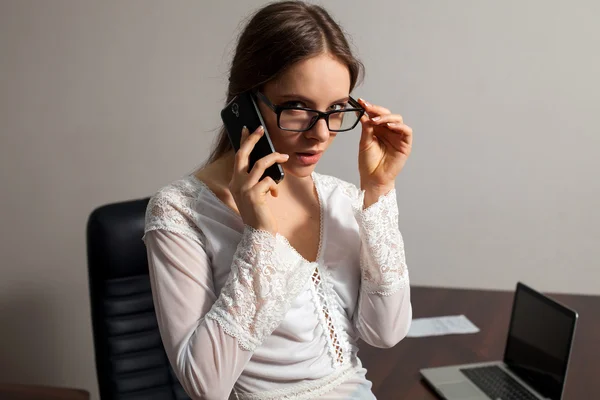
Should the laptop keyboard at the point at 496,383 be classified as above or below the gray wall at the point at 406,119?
below

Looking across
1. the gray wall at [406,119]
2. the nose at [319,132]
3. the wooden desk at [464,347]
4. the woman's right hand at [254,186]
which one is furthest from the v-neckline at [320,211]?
the gray wall at [406,119]

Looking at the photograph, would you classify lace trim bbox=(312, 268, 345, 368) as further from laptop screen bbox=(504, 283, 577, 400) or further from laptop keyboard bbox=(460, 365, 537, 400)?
laptop screen bbox=(504, 283, 577, 400)

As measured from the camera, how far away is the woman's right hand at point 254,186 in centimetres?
96

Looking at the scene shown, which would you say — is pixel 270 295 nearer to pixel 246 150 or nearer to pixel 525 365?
pixel 246 150

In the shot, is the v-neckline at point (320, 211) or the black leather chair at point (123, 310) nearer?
the v-neckline at point (320, 211)

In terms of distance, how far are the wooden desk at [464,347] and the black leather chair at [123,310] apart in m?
0.55

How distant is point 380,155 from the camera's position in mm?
1162

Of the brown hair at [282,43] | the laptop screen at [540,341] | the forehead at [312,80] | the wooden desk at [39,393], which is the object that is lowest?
the wooden desk at [39,393]

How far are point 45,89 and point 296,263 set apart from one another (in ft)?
4.68

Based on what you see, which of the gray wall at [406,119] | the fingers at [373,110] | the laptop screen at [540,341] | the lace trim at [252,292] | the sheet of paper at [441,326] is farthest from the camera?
the gray wall at [406,119]

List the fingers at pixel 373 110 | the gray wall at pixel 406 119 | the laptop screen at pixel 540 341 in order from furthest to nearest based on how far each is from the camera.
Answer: the gray wall at pixel 406 119 < the laptop screen at pixel 540 341 < the fingers at pixel 373 110

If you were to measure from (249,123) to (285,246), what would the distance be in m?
0.24

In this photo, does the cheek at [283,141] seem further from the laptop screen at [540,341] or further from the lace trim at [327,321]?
the laptop screen at [540,341]

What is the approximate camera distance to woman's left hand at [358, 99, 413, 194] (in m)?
1.13
